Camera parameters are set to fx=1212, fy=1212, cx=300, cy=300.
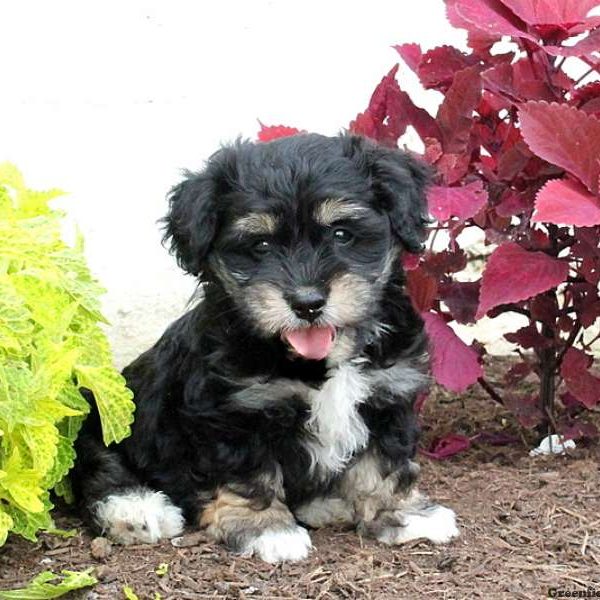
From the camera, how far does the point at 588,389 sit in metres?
4.86

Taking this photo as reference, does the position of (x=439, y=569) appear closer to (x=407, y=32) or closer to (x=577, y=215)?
(x=577, y=215)

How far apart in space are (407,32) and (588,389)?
97.6 inches

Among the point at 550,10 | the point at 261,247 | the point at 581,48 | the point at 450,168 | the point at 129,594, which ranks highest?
the point at 550,10

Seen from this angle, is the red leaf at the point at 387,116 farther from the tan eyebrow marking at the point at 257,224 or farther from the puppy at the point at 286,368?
the tan eyebrow marking at the point at 257,224

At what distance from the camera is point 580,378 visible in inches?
192

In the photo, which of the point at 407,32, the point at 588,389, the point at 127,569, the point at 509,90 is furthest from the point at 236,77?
the point at 127,569

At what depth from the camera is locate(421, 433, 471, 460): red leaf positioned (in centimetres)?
522

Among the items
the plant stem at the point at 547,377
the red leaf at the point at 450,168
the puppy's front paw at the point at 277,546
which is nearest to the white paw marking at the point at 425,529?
the puppy's front paw at the point at 277,546

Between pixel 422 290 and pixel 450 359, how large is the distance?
0.31 m

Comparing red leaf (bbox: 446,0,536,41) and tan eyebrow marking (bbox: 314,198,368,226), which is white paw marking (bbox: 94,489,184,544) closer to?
tan eyebrow marking (bbox: 314,198,368,226)

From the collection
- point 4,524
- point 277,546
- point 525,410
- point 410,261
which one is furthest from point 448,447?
point 4,524

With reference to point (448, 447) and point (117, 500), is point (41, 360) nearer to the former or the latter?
point (117, 500)

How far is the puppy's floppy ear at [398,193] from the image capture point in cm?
416

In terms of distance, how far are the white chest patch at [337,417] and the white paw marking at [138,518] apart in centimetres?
57
